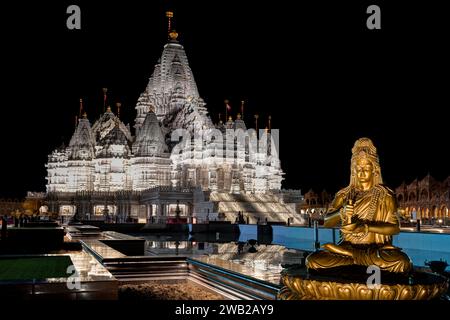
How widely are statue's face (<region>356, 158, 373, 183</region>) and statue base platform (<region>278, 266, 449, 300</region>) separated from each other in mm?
1198

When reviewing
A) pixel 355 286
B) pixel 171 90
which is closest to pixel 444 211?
pixel 171 90

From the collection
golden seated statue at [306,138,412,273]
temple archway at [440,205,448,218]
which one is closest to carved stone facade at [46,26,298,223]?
temple archway at [440,205,448,218]

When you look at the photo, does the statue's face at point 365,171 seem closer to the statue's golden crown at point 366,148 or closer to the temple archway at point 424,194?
the statue's golden crown at point 366,148

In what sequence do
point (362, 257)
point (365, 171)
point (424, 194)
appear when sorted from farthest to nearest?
point (424, 194)
point (365, 171)
point (362, 257)

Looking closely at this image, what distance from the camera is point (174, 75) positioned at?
68.5 m

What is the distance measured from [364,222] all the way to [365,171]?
27.5 inches

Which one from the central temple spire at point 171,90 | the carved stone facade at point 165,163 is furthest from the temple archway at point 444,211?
the central temple spire at point 171,90

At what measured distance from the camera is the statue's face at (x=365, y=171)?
20.1 ft

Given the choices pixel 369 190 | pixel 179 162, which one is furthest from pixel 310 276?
pixel 179 162

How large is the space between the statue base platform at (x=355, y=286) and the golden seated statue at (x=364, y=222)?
0.39ft

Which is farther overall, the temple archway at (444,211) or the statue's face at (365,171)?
the temple archway at (444,211)

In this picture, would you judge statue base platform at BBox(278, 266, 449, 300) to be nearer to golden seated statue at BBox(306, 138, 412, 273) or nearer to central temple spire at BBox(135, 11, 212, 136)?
golden seated statue at BBox(306, 138, 412, 273)

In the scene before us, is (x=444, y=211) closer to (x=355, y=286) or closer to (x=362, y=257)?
(x=362, y=257)

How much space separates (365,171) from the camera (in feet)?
20.1
